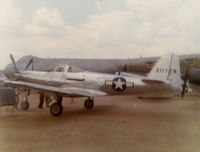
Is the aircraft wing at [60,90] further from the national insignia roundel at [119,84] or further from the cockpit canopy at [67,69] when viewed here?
the cockpit canopy at [67,69]

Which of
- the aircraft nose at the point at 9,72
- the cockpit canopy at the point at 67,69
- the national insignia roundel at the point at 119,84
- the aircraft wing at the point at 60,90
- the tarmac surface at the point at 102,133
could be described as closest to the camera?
the tarmac surface at the point at 102,133

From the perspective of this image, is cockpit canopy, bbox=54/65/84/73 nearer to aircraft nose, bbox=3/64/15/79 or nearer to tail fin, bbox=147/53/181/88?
tail fin, bbox=147/53/181/88

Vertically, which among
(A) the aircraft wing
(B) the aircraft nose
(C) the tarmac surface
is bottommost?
(C) the tarmac surface

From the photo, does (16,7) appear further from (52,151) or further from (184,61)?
(184,61)

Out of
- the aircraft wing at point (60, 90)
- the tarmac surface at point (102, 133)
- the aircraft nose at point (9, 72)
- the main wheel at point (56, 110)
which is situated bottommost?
the tarmac surface at point (102, 133)

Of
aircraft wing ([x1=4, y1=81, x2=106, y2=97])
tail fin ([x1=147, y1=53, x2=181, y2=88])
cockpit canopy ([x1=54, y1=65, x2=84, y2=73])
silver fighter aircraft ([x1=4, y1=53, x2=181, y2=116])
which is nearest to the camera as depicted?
aircraft wing ([x1=4, y1=81, x2=106, y2=97])

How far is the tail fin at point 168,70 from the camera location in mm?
6528

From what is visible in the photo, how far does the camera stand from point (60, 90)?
6.39 meters

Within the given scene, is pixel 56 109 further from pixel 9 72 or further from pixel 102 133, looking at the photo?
pixel 9 72

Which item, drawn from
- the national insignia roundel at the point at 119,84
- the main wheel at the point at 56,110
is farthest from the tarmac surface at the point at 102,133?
the national insignia roundel at the point at 119,84

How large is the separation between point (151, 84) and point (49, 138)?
3150 mm

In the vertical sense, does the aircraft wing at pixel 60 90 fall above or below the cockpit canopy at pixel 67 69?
below

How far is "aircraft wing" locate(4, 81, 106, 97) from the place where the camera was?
6.14 meters

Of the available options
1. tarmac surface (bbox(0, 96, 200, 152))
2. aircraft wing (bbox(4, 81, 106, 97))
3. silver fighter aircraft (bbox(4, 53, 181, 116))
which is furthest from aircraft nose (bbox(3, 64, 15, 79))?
tarmac surface (bbox(0, 96, 200, 152))
